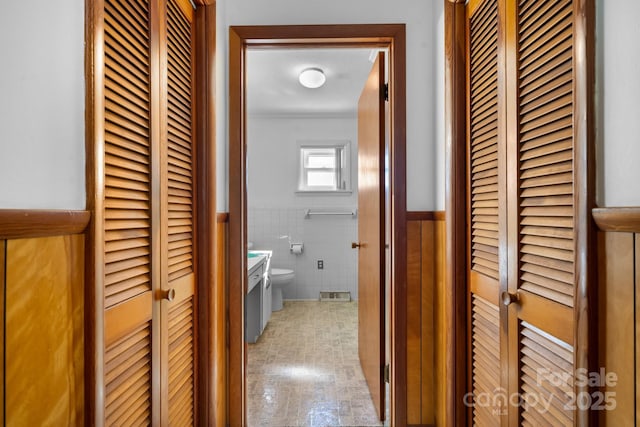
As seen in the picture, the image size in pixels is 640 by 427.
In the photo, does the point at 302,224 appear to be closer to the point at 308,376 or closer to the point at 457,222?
the point at 308,376

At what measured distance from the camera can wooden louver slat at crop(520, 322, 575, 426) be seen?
2.97 feet

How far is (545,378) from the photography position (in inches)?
38.9

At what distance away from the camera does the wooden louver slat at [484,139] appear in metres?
1.30

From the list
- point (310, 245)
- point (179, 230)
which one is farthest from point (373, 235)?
point (310, 245)

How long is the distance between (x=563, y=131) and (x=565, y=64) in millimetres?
149

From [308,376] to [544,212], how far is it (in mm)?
1999

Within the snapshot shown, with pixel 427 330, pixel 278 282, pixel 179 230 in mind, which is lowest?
pixel 278 282

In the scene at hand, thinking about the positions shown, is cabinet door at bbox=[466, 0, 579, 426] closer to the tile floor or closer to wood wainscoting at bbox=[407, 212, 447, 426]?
wood wainscoting at bbox=[407, 212, 447, 426]

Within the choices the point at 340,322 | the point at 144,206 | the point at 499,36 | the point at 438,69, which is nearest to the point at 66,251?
the point at 144,206

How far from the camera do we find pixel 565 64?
0.89 m

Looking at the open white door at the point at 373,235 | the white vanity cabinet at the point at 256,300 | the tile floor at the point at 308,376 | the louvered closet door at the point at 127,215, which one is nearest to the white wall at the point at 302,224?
the tile floor at the point at 308,376

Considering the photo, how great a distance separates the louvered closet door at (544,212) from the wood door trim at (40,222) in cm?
99

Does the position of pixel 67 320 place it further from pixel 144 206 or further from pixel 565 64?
pixel 565 64

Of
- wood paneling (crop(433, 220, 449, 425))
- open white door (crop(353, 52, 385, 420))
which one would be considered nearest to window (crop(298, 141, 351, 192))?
open white door (crop(353, 52, 385, 420))
